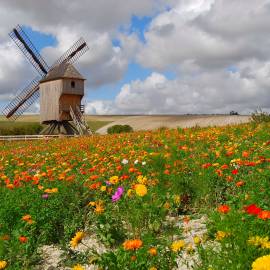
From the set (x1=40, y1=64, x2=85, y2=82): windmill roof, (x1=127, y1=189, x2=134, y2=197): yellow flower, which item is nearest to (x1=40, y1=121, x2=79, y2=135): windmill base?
(x1=40, y1=64, x2=85, y2=82): windmill roof

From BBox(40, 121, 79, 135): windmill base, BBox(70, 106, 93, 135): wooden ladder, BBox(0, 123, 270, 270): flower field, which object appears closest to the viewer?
BBox(0, 123, 270, 270): flower field

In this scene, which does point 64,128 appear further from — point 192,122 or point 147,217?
point 147,217

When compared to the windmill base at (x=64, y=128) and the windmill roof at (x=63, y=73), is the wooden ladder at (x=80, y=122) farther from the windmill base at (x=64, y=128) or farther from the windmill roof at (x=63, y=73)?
the windmill roof at (x=63, y=73)

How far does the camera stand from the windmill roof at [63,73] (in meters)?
38.8

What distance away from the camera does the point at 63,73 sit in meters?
38.8

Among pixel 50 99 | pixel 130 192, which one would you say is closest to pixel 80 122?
pixel 50 99

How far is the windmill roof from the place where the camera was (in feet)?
127

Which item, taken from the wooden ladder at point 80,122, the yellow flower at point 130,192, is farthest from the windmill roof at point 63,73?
the yellow flower at point 130,192

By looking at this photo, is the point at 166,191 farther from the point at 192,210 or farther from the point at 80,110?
the point at 80,110

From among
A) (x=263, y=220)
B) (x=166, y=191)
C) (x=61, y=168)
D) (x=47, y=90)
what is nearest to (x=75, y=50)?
(x=47, y=90)

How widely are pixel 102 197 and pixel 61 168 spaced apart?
2.26 meters

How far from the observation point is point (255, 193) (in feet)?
15.0

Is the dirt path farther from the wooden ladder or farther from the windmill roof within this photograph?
the windmill roof

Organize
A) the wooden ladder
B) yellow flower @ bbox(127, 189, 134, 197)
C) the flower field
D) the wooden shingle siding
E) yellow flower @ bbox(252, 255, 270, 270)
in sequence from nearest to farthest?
1. yellow flower @ bbox(252, 255, 270, 270)
2. the flower field
3. yellow flower @ bbox(127, 189, 134, 197)
4. the wooden ladder
5. the wooden shingle siding
